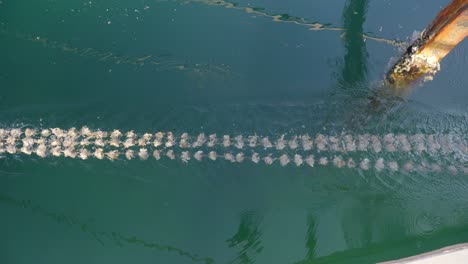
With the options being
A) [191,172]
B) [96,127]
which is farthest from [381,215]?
[96,127]

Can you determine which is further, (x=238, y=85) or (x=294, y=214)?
(x=238, y=85)

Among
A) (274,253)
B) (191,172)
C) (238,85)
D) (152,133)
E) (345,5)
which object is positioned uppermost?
(345,5)

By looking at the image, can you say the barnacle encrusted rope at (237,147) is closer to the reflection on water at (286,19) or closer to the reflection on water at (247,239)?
the reflection on water at (247,239)

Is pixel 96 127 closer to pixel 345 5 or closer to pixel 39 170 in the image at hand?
pixel 39 170

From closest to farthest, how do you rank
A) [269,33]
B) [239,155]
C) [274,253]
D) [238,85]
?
[274,253], [239,155], [238,85], [269,33]

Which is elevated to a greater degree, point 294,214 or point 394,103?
point 394,103

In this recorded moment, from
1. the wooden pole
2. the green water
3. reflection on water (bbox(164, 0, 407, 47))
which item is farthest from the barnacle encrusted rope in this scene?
reflection on water (bbox(164, 0, 407, 47))

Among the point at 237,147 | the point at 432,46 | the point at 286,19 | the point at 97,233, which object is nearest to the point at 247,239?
the point at 237,147
